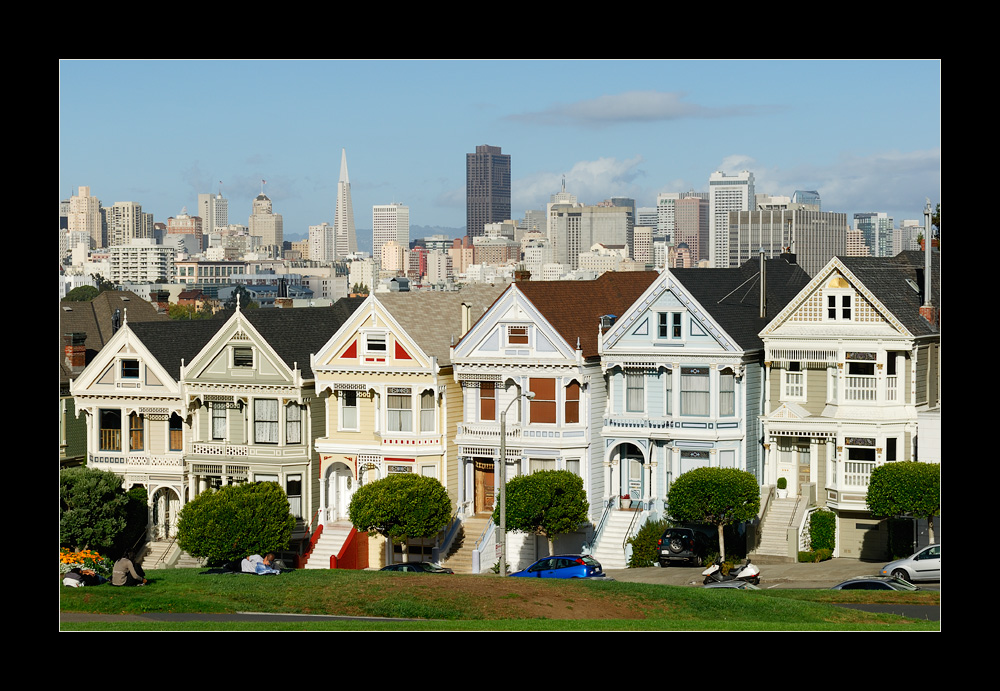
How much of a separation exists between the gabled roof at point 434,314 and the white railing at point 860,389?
1210cm

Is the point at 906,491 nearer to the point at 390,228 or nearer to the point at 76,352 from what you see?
the point at 76,352

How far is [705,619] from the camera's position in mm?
38656

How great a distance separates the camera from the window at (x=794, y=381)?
1875 inches

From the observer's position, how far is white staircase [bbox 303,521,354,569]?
50156 millimetres

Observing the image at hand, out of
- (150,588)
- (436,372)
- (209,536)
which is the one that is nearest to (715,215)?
(436,372)

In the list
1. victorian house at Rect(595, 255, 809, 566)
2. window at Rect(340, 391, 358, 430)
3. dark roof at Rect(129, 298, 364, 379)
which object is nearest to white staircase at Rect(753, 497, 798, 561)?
victorian house at Rect(595, 255, 809, 566)

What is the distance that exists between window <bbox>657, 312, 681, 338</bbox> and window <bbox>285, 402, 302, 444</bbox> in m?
12.3

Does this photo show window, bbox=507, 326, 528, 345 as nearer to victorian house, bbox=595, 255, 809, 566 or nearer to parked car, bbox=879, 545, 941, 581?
victorian house, bbox=595, 255, 809, 566

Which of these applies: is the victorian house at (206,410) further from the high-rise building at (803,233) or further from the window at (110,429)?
the high-rise building at (803,233)

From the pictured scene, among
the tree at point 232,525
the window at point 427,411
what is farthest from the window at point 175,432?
the window at point 427,411

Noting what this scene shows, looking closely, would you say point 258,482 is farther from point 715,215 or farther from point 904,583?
point 715,215

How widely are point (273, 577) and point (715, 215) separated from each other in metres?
35.2

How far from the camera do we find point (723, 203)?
6431cm

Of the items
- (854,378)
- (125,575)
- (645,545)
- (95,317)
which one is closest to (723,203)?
(854,378)
